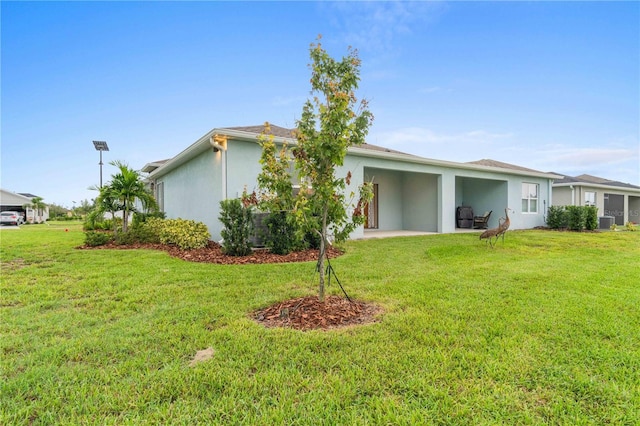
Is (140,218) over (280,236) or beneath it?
over

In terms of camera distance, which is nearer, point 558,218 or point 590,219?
point 590,219

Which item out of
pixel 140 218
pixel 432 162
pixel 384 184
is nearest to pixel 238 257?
pixel 140 218

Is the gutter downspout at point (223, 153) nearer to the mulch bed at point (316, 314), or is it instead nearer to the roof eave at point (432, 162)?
the roof eave at point (432, 162)

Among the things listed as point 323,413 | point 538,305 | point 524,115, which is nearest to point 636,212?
point 524,115

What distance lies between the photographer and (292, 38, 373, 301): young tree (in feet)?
11.0

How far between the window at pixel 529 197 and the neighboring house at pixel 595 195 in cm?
302

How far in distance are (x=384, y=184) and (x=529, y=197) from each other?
7.98 metres

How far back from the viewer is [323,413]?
1876 millimetres

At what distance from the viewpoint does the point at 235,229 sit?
7488 mm

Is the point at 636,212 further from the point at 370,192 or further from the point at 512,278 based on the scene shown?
the point at 370,192

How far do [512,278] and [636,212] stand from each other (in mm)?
28990

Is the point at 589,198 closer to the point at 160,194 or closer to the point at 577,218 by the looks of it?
the point at 577,218

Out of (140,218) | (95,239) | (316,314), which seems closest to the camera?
(316,314)

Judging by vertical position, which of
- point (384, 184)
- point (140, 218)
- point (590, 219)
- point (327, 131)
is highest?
point (384, 184)
